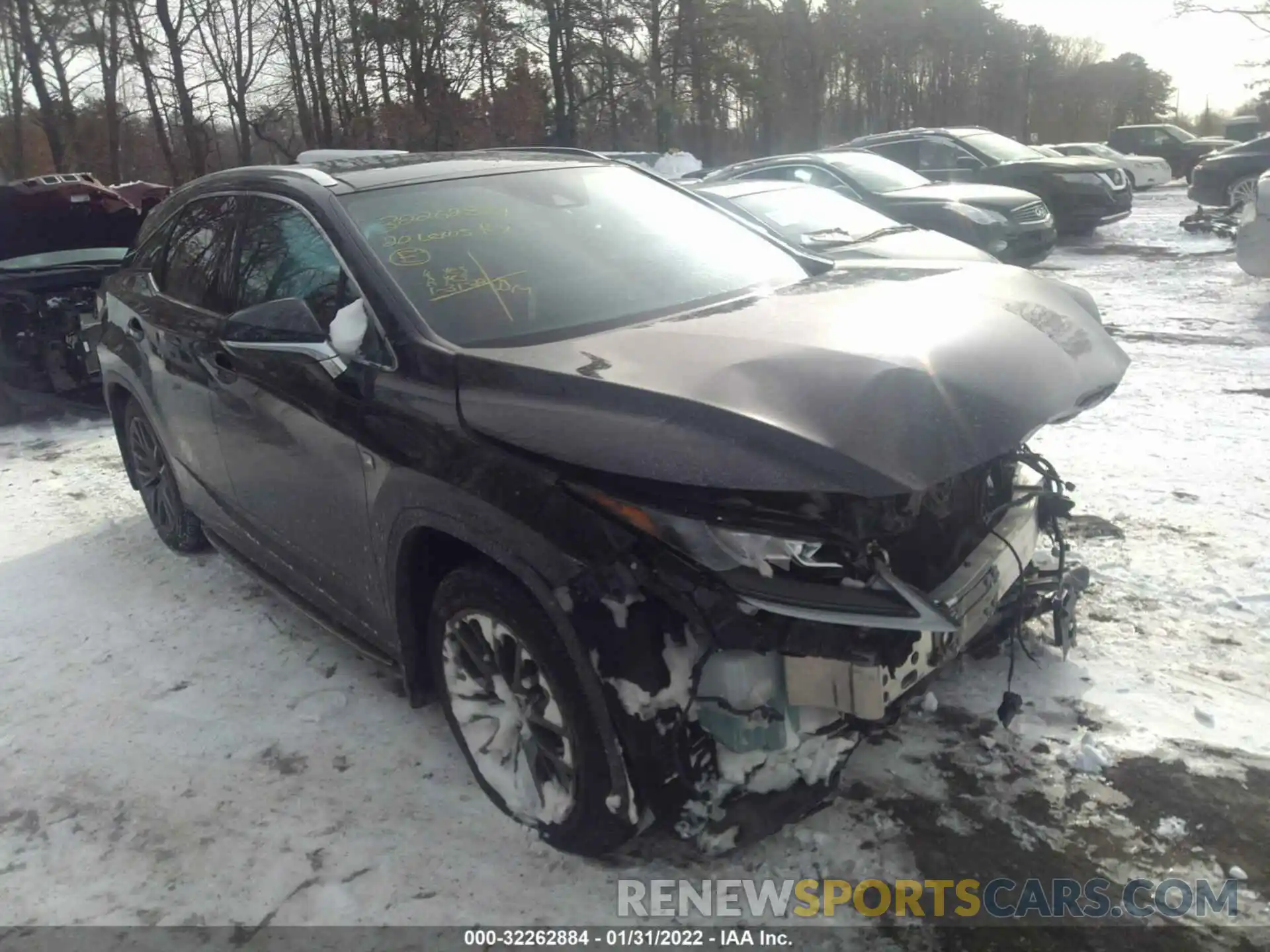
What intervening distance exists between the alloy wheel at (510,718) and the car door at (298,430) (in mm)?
469

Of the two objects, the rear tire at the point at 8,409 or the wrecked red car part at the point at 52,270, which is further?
the rear tire at the point at 8,409

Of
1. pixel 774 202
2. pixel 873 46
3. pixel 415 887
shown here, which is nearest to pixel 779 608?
pixel 415 887

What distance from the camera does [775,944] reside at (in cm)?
236

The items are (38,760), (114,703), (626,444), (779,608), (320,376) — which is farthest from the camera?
(114,703)

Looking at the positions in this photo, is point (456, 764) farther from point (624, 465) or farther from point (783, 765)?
point (624, 465)

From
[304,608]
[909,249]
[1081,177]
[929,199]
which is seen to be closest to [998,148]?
[1081,177]

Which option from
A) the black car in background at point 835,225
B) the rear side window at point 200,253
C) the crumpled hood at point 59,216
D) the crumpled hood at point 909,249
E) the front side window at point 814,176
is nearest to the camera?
the rear side window at point 200,253

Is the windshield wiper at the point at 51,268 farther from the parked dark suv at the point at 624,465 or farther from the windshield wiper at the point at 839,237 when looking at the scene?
the windshield wiper at the point at 839,237

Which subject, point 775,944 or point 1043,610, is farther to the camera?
point 1043,610

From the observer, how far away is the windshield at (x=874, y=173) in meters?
10.6

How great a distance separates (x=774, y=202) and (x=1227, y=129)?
2321 cm

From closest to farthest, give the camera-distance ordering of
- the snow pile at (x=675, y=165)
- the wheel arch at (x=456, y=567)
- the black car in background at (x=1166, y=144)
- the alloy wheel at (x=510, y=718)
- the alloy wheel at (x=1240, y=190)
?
the wheel arch at (x=456, y=567), the alloy wheel at (x=510, y=718), the alloy wheel at (x=1240, y=190), the snow pile at (x=675, y=165), the black car in background at (x=1166, y=144)

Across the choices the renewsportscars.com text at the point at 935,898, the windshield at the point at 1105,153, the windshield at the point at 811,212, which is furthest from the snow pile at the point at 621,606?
the windshield at the point at 1105,153

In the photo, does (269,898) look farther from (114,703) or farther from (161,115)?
(161,115)
